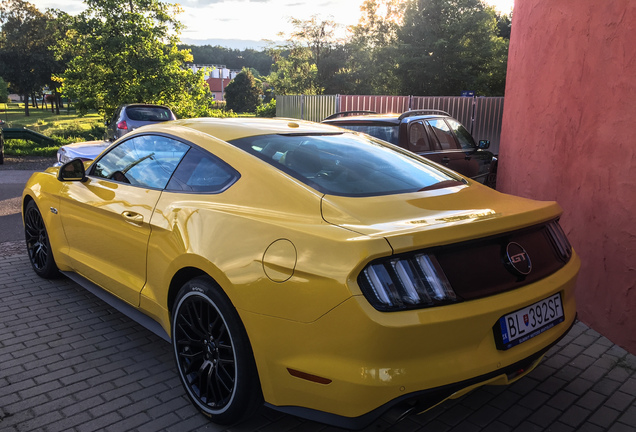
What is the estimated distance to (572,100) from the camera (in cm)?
448

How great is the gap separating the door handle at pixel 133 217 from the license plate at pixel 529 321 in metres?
2.17

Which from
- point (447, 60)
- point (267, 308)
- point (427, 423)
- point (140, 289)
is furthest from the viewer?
point (447, 60)

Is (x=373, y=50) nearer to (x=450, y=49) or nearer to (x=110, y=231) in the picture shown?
(x=450, y=49)

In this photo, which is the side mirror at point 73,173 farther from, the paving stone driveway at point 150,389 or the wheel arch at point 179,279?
the wheel arch at point 179,279

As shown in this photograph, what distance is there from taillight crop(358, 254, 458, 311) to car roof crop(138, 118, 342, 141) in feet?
4.76

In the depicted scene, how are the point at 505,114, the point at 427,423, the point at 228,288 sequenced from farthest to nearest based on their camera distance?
the point at 505,114 → the point at 427,423 → the point at 228,288

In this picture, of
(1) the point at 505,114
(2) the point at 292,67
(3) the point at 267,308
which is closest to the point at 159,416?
(3) the point at 267,308

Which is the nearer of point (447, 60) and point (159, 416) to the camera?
point (159, 416)

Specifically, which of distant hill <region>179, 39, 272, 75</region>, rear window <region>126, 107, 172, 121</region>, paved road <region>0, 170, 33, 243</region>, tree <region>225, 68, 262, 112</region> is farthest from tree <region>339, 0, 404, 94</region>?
distant hill <region>179, 39, 272, 75</region>

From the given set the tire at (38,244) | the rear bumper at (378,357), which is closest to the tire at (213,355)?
the rear bumper at (378,357)

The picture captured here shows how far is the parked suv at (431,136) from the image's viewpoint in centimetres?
700

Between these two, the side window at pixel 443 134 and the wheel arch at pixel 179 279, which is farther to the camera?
the side window at pixel 443 134

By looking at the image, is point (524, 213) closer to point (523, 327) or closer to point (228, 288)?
point (523, 327)

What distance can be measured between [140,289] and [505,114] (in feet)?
16.0
